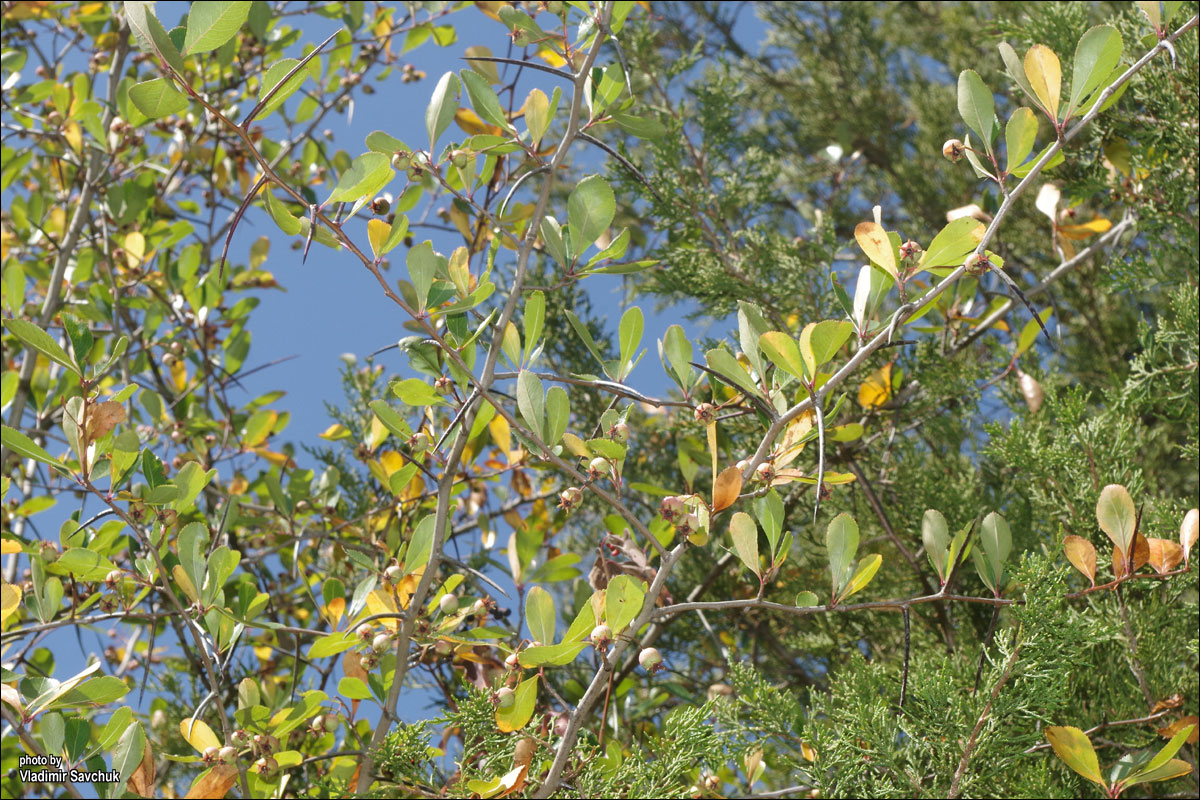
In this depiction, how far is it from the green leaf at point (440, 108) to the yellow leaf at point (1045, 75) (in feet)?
1.99

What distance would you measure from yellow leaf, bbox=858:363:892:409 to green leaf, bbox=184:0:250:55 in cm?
110

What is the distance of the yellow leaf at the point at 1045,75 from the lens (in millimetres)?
904

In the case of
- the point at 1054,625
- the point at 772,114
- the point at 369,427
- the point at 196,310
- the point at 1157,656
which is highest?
the point at 772,114

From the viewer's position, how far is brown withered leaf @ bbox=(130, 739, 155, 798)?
1.04 meters

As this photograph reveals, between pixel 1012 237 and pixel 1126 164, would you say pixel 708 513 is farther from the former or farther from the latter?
pixel 1012 237

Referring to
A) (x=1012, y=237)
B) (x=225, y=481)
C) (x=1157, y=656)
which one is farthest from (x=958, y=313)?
(x=225, y=481)

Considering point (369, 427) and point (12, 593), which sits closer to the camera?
point (12, 593)

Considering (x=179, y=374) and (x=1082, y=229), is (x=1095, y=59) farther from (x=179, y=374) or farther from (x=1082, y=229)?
(x=179, y=374)

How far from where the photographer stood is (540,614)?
1.02 meters

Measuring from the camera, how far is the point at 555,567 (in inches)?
54.2

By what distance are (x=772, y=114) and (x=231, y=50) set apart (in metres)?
2.28

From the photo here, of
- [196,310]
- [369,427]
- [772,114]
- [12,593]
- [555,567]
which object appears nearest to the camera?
[12,593]

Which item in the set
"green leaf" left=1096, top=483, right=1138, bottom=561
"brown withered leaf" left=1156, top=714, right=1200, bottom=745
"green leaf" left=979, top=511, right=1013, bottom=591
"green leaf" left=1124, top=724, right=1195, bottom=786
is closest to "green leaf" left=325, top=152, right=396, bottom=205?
"green leaf" left=979, top=511, right=1013, bottom=591

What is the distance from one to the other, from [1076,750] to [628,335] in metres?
0.65
